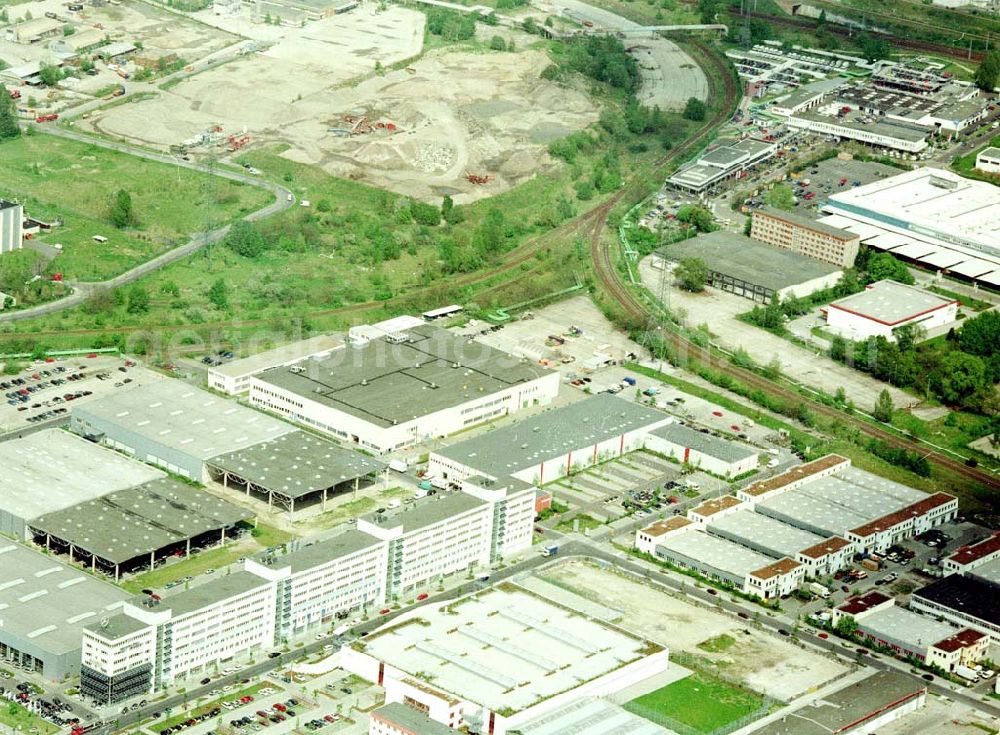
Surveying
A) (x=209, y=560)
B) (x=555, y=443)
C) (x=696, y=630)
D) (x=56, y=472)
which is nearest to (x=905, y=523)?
(x=696, y=630)

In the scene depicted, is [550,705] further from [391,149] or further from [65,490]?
[391,149]

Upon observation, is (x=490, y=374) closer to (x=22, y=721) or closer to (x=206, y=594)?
(x=206, y=594)

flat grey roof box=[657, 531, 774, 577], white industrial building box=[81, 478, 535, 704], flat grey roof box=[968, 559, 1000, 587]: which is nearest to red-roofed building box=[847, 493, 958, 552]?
flat grey roof box=[968, 559, 1000, 587]

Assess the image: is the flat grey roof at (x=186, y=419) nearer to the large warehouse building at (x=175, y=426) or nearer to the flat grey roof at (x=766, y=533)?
the large warehouse building at (x=175, y=426)

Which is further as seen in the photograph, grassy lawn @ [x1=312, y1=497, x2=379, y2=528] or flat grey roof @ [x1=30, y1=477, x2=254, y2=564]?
grassy lawn @ [x1=312, y1=497, x2=379, y2=528]

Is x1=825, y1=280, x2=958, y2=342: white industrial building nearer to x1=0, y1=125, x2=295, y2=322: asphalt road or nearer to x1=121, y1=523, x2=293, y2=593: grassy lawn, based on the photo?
x1=0, y1=125, x2=295, y2=322: asphalt road

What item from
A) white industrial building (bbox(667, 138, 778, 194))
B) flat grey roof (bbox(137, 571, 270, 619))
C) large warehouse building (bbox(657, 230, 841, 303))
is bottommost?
flat grey roof (bbox(137, 571, 270, 619))
